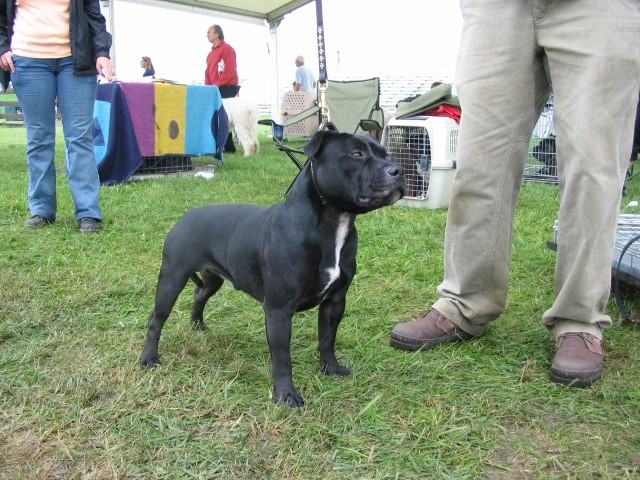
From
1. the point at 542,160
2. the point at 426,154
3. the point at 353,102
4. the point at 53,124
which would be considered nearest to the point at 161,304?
the point at 53,124

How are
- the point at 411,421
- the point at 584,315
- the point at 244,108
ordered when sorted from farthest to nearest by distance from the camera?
the point at 244,108
the point at 584,315
the point at 411,421

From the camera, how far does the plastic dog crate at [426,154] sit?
5.11m

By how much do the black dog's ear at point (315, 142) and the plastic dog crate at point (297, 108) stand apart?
415 inches

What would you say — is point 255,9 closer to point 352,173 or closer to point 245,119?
point 245,119

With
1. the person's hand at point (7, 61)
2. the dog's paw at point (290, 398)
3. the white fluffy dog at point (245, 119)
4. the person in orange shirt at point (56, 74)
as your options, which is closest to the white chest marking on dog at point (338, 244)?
the dog's paw at point (290, 398)

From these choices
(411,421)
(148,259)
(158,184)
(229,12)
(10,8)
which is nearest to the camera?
(411,421)

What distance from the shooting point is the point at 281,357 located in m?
1.91

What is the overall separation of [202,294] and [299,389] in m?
0.64

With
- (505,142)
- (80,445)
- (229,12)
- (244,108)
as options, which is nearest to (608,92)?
(505,142)

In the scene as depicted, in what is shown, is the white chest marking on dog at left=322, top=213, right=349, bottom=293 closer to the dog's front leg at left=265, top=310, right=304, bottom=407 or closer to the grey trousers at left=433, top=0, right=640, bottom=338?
the dog's front leg at left=265, top=310, right=304, bottom=407

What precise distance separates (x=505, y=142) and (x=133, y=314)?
1.62m

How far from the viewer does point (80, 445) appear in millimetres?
1640

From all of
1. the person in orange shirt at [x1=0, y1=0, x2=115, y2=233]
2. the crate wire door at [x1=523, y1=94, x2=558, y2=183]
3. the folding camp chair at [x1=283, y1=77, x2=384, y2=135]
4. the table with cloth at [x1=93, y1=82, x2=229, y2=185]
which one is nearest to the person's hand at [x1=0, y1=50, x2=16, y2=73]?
the person in orange shirt at [x1=0, y1=0, x2=115, y2=233]

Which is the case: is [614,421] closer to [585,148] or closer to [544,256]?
[585,148]
